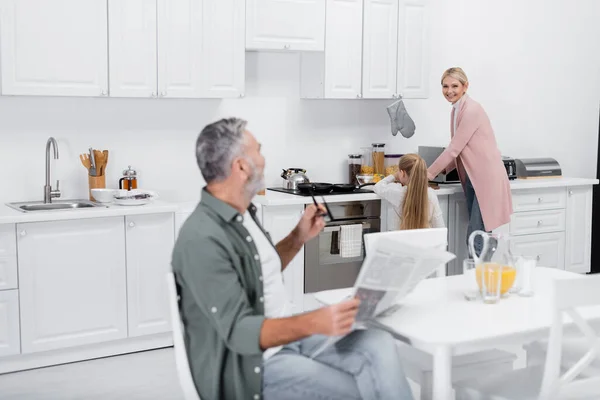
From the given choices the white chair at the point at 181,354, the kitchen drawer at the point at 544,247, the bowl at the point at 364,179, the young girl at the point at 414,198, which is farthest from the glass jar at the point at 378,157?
the white chair at the point at 181,354

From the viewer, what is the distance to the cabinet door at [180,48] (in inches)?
174

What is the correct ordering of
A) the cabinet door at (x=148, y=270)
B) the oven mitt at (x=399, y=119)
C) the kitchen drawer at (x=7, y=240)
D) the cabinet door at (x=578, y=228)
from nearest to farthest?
the kitchen drawer at (x=7, y=240)
the cabinet door at (x=148, y=270)
the oven mitt at (x=399, y=119)
the cabinet door at (x=578, y=228)

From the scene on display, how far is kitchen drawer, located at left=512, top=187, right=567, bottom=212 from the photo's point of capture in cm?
555

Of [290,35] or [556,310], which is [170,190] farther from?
[556,310]

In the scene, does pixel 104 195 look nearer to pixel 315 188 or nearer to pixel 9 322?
pixel 9 322

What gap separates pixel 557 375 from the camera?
7.55 ft

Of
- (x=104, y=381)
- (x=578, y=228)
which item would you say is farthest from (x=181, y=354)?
(x=578, y=228)

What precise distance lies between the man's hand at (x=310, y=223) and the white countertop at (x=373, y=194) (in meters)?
2.03

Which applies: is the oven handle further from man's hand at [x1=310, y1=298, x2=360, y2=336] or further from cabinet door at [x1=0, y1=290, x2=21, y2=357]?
man's hand at [x1=310, y1=298, x2=360, y2=336]

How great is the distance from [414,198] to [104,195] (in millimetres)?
1698

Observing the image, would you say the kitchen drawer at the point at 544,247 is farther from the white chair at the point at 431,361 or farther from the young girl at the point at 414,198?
the white chair at the point at 431,361

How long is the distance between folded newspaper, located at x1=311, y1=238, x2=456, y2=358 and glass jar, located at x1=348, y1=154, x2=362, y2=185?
3.04 meters

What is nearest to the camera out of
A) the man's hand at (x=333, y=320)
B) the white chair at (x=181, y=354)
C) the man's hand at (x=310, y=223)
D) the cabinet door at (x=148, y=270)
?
the man's hand at (x=333, y=320)

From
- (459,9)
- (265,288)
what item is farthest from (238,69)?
(265,288)
